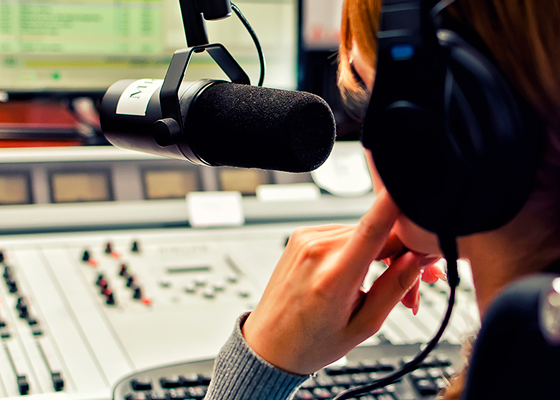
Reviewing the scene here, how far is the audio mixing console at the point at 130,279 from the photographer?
0.73m

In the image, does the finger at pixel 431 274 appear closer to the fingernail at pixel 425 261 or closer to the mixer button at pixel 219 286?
the fingernail at pixel 425 261

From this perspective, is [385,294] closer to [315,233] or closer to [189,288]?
[315,233]

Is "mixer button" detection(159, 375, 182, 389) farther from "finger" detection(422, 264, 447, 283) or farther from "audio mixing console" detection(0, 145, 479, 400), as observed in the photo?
"finger" detection(422, 264, 447, 283)

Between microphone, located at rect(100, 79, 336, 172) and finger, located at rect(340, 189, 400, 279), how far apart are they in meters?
0.06

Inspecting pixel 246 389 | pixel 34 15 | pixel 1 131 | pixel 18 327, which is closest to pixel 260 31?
pixel 34 15

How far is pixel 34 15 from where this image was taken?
3.54 ft

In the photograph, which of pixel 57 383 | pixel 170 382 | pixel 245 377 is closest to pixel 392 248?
pixel 245 377

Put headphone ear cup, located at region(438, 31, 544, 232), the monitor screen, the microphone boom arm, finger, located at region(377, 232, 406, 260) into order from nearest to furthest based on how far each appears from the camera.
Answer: headphone ear cup, located at region(438, 31, 544, 232)
the microphone boom arm
finger, located at region(377, 232, 406, 260)
the monitor screen

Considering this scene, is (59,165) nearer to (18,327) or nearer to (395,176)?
(18,327)

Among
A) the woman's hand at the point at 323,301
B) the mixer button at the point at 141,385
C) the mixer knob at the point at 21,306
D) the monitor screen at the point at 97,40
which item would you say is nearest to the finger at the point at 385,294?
the woman's hand at the point at 323,301

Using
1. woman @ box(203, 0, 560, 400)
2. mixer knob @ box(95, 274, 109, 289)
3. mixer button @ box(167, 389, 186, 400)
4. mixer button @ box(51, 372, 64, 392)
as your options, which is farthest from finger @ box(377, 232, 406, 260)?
mixer knob @ box(95, 274, 109, 289)

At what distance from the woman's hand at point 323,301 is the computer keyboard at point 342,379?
12cm

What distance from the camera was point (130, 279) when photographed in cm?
93

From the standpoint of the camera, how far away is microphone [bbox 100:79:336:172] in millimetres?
445
